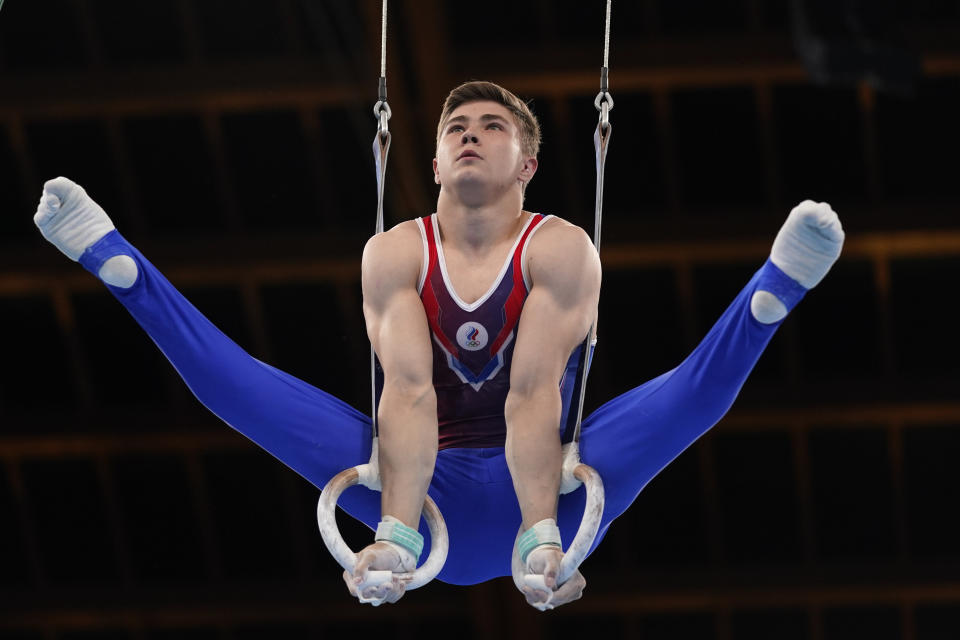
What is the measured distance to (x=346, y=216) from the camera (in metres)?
9.39

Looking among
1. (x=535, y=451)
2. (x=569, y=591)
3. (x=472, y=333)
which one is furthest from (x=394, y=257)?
(x=569, y=591)

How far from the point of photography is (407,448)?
391 centimetres

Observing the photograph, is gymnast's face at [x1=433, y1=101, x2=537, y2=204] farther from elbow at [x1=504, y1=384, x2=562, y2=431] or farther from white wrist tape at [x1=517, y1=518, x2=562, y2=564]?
white wrist tape at [x1=517, y1=518, x2=562, y2=564]

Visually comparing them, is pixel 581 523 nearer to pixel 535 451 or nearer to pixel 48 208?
pixel 535 451

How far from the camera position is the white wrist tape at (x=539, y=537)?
3805 millimetres

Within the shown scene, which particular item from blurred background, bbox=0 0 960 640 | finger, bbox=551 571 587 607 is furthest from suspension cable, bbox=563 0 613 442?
blurred background, bbox=0 0 960 640

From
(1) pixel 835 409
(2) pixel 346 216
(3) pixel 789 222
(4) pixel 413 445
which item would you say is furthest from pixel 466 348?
(1) pixel 835 409

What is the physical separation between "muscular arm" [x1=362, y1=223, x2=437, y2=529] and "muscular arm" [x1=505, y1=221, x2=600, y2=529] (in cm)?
25

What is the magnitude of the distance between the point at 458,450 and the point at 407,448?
1.18ft

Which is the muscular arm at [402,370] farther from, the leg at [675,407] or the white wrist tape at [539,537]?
the leg at [675,407]

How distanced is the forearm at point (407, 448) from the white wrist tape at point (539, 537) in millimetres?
300

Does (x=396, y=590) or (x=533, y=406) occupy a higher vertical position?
(x=533, y=406)

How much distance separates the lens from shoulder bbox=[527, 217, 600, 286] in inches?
160

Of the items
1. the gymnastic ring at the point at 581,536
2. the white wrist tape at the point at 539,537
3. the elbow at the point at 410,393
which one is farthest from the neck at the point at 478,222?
the white wrist tape at the point at 539,537
